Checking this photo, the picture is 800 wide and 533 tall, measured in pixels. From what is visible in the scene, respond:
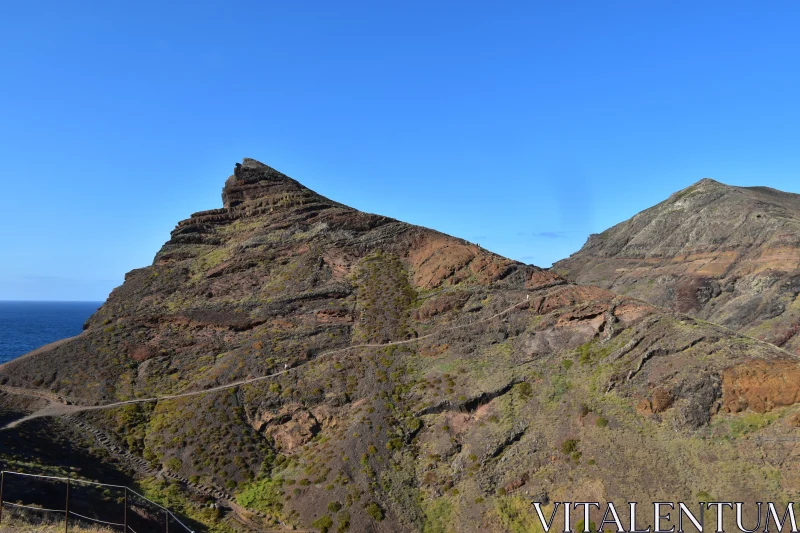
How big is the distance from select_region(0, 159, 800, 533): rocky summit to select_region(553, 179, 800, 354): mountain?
46.0 meters

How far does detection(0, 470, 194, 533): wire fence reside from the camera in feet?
80.7

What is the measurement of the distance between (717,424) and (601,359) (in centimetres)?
834

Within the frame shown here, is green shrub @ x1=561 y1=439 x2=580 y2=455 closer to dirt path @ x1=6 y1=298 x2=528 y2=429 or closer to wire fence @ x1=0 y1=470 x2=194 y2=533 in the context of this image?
dirt path @ x1=6 y1=298 x2=528 y2=429

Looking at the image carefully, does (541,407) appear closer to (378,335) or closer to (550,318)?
(550,318)

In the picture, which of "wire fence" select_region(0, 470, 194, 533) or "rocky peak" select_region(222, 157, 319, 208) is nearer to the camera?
"wire fence" select_region(0, 470, 194, 533)

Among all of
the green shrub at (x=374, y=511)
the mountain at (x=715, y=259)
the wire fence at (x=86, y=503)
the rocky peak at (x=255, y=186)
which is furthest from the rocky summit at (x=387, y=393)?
the mountain at (x=715, y=259)

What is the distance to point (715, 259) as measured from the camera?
98.1m

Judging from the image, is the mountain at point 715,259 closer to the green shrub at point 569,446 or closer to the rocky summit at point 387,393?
the rocky summit at point 387,393

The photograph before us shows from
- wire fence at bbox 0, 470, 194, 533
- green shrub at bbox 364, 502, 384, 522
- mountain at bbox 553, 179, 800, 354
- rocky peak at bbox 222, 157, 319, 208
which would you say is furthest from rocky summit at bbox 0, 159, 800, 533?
mountain at bbox 553, 179, 800, 354

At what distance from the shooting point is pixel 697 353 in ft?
113

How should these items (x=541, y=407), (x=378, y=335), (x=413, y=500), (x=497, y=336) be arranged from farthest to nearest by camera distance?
(x=378, y=335)
(x=497, y=336)
(x=541, y=407)
(x=413, y=500)

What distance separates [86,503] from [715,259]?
10067cm

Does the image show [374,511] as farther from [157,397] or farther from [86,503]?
[157,397]

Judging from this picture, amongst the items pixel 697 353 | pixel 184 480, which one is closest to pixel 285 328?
pixel 184 480
